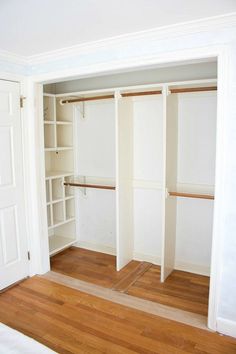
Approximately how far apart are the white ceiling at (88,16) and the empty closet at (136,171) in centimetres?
84

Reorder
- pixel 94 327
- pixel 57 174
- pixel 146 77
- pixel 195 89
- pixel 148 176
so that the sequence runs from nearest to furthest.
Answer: pixel 94 327, pixel 195 89, pixel 146 77, pixel 148 176, pixel 57 174

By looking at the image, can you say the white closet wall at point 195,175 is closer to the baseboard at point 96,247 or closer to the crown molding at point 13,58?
the baseboard at point 96,247

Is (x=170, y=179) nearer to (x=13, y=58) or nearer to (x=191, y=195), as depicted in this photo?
(x=191, y=195)

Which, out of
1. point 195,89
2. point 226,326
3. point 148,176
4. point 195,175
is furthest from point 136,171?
point 226,326

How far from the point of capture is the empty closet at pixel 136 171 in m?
3.08

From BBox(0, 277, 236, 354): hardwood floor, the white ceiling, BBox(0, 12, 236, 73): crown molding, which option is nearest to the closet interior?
BBox(0, 12, 236, 73): crown molding

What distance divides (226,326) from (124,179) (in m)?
1.76

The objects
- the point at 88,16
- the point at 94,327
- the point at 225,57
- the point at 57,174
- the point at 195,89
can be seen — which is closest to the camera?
the point at 88,16

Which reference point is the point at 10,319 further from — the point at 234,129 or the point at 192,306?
the point at 234,129

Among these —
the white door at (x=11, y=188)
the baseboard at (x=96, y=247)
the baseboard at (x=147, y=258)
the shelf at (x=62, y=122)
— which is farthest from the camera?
the baseboard at (x=96, y=247)

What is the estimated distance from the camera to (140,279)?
3203 millimetres

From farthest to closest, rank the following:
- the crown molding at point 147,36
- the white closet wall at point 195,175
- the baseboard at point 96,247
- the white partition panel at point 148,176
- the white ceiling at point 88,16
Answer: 1. the baseboard at point 96,247
2. the white partition panel at point 148,176
3. the white closet wall at point 195,175
4. the crown molding at point 147,36
5. the white ceiling at point 88,16

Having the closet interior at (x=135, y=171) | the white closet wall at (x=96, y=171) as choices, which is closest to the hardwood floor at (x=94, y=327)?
the closet interior at (x=135, y=171)

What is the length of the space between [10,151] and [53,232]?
5.54 feet
